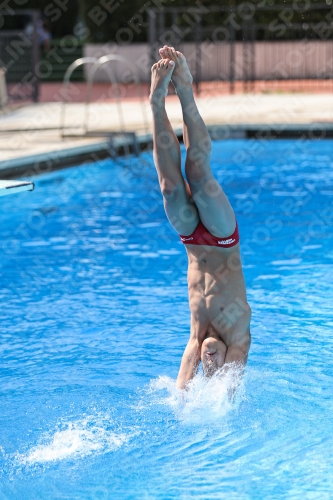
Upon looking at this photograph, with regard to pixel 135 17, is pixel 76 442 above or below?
below

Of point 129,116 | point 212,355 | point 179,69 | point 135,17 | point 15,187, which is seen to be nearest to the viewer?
point 212,355

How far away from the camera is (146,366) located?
17.5 feet

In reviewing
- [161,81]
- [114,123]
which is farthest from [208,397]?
[114,123]

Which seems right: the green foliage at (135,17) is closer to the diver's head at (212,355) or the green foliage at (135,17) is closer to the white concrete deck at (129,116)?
the white concrete deck at (129,116)

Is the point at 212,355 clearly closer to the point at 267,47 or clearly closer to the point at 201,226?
the point at 201,226

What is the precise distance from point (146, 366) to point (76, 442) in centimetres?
112

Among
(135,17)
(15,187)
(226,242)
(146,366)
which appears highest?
(226,242)

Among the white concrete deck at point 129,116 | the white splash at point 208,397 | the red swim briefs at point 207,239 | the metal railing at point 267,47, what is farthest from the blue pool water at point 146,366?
the metal railing at point 267,47

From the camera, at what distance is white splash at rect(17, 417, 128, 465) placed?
416 cm

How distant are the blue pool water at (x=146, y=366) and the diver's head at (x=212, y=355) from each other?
24 centimetres

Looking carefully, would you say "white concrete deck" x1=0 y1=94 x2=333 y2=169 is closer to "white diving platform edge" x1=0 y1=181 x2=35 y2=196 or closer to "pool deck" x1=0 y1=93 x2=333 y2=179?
"pool deck" x1=0 y1=93 x2=333 y2=179

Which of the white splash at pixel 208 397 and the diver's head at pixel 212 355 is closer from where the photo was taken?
the diver's head at pixel 212 355

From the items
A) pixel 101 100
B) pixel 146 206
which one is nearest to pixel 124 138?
pixel 146 206

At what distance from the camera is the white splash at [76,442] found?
Result: 4160 mm
